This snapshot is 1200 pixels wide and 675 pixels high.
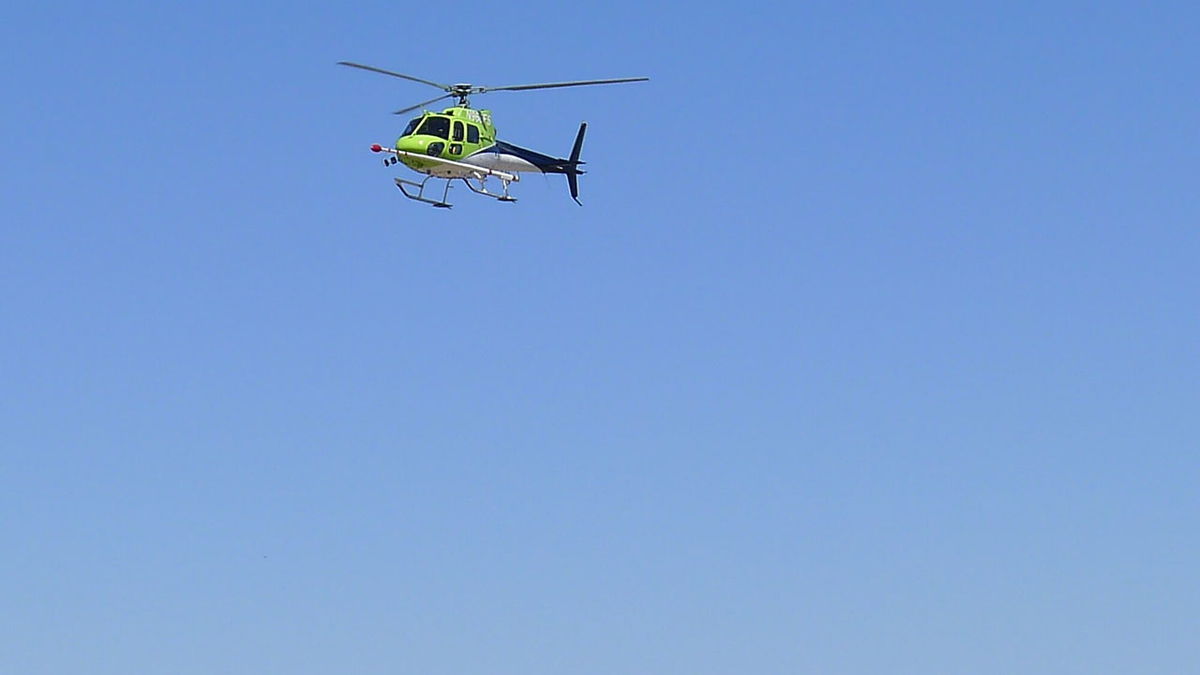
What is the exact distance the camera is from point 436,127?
114000mm

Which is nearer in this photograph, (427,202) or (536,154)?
(427,202)

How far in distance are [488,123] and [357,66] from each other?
455 inches

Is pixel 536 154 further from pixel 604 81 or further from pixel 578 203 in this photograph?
pixel 604 81

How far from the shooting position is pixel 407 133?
113m

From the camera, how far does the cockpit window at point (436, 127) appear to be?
114 metres

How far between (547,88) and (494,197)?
632cm

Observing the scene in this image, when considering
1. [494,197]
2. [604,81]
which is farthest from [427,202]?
[604,81]

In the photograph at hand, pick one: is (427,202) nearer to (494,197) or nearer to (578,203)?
(494,197)

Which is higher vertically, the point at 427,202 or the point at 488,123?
the point at 488,123

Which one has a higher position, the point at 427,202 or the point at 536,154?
the point at 536,154

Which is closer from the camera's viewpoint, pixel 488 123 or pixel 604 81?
pixel 604 81

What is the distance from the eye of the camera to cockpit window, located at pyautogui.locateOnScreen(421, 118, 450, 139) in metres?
114

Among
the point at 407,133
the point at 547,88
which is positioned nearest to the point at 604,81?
the point at 547,88

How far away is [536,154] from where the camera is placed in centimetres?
12269
